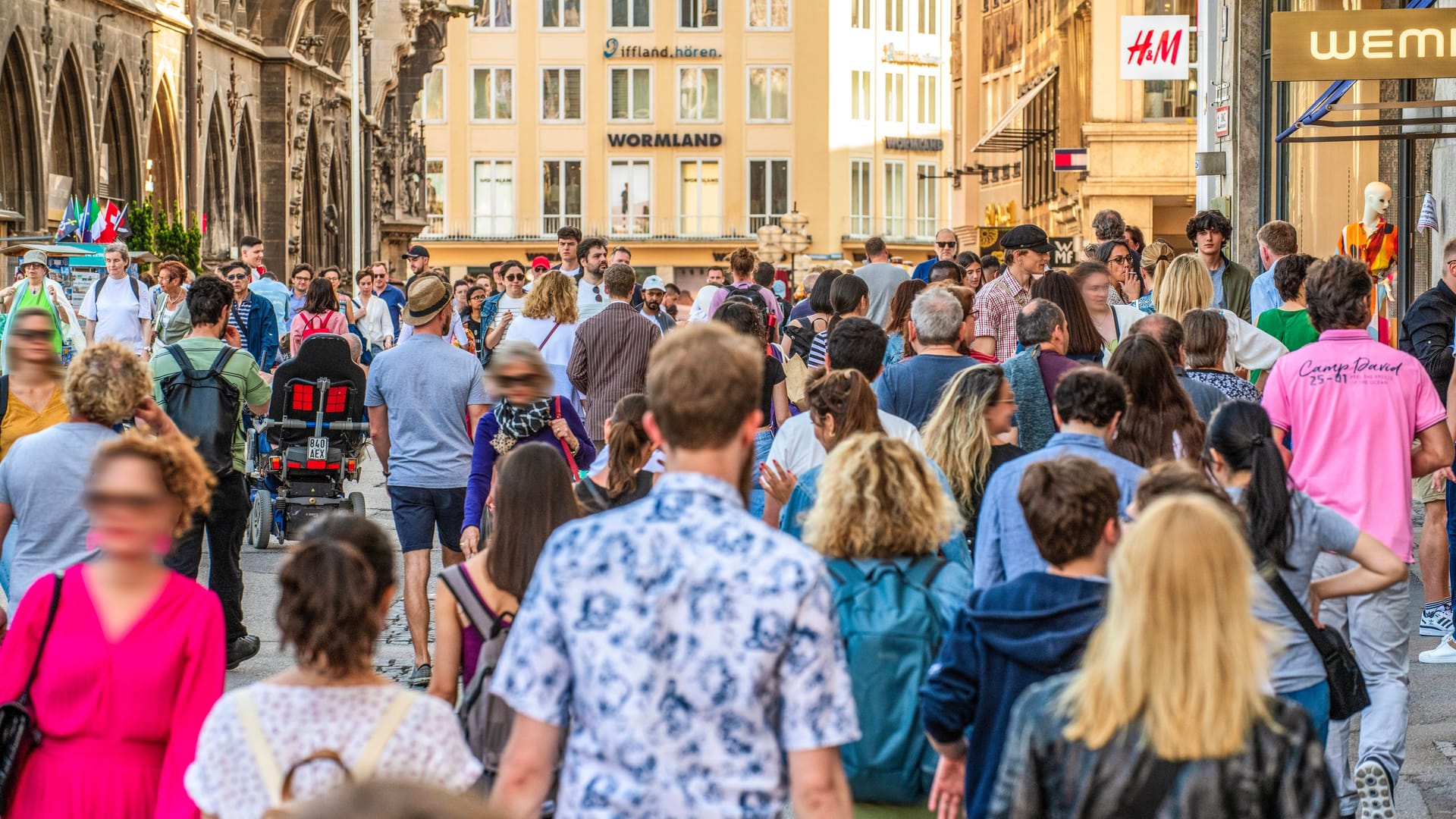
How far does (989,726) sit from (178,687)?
1800 millimetres

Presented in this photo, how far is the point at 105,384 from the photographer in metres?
6.45

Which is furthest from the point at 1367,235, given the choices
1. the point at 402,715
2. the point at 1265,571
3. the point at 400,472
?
the point at 402,715

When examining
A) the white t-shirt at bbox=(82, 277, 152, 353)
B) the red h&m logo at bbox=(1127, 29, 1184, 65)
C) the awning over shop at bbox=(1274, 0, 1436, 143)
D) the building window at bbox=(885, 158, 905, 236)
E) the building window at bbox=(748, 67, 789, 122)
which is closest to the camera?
the awning over shop at bbox=(1274, 0, 1436, 143)

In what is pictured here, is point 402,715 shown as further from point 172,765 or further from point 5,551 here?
point 5,551

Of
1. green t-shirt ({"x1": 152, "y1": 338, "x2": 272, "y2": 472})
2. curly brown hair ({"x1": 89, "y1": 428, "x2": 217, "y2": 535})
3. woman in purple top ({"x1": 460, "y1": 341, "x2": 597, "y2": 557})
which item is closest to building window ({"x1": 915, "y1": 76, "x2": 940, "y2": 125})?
green t-shirt ({"x1": 152, "y1": 338, "x2": 272, "y2": 472})

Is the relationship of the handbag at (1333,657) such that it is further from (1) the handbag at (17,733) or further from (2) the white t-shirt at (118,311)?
(2) the white t-shirt at (118,311)

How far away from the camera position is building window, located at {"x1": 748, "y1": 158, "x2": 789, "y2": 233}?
7812 cm

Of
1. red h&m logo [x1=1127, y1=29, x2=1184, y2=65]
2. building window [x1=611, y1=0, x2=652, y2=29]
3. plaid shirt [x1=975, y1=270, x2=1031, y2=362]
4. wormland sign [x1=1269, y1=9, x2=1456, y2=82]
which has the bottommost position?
plaid shirt [x1=975, y1=270, x2=1031, y2=362]

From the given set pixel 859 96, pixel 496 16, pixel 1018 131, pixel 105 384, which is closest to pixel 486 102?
pixel 496 16

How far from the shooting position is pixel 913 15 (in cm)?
8075

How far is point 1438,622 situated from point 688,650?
7409 mm

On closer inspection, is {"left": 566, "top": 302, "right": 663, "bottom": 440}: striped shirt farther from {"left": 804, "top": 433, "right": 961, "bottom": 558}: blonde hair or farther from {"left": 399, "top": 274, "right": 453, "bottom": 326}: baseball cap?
{"left": 804, "top": 433, "right": 961, "bottom": 558}: blonde hair

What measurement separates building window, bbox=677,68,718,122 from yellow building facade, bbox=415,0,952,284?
0.04 m

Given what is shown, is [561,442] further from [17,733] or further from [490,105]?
[490,105]
